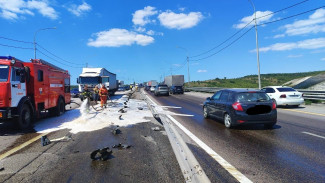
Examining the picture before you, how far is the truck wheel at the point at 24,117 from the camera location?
8.98 m

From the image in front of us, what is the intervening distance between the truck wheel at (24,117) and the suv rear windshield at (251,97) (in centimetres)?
801

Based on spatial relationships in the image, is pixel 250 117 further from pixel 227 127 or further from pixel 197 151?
pixel 197 151

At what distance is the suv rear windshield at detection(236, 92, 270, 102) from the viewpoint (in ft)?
28.8

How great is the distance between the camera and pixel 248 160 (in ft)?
17.0

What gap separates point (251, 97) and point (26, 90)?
8856 mm

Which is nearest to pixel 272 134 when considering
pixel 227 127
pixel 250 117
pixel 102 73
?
pixel 250 117

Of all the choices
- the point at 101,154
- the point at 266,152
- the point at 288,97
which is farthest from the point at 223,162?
the point at 288,97

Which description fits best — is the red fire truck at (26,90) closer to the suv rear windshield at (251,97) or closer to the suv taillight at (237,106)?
the suv taillight at (237,106)

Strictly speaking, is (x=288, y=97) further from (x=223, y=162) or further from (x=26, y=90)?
(x=26, y=90)

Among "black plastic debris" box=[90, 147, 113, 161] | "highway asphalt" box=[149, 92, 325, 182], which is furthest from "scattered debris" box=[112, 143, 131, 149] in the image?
"highway asphalt" box=[149, 92, 325, 182]

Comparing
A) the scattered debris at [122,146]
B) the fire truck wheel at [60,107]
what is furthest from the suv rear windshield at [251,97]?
the fire truck wheel at [60,107]

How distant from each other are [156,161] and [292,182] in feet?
8.24

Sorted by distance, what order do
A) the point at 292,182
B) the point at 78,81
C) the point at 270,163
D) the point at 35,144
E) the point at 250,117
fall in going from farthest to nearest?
the point at 78,81 → the point at 250,117 → the point at 35,144 → the point at 270,163 → the point at 292,182

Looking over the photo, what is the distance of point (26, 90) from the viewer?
9.97m
